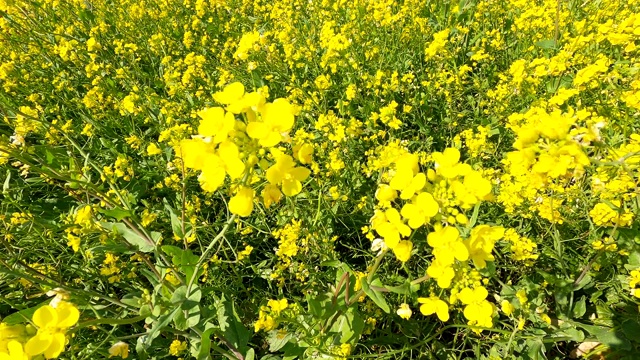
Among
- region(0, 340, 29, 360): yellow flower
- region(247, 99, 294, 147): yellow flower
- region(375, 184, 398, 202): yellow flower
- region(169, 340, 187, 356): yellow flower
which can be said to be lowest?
region(169, 340, 187, 356): yellow flower

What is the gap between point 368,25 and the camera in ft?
14.1

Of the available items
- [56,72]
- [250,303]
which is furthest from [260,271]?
[56,72]

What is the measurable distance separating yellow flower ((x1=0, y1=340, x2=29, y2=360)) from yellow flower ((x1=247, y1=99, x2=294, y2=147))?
2.66ft

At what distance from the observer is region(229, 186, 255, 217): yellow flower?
4.18 feet

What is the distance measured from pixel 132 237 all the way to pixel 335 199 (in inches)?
47.5

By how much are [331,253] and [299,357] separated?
0.70 m

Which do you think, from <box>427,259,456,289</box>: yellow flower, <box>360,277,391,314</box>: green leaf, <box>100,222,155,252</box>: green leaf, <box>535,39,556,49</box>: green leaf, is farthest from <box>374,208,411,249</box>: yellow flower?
<box>535,39,556,49</box>: green leaf

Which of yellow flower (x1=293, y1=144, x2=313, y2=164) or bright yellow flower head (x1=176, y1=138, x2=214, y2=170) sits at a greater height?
bright yellow flower head (x1=176, y1=138, x2=214, y2=170)

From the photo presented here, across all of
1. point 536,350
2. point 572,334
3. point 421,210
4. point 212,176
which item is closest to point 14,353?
point 212,176

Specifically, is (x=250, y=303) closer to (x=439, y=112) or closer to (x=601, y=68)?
(x=439, y=112)

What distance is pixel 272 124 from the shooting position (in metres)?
1.30

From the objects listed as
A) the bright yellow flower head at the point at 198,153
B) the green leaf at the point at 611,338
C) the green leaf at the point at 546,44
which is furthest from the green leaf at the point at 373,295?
the green leaf at the point at 546,44

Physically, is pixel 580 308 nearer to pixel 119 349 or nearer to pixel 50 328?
pixel 119 349

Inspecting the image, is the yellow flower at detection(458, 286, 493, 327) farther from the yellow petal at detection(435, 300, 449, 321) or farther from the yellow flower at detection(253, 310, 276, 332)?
the yellow flower at detection(253, 310, 276, 332)
